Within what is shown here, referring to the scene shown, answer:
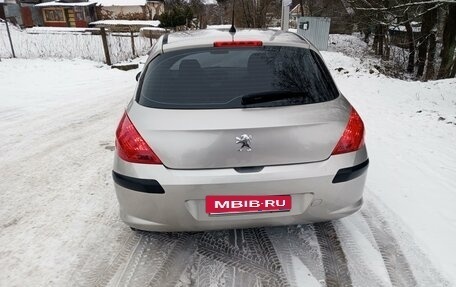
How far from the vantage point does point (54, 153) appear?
→ 493cm

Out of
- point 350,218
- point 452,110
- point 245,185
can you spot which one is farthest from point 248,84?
point 452,110

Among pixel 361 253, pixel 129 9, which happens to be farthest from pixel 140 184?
pixel 129 9

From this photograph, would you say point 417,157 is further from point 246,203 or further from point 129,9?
point 129,9

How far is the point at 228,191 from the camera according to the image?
2.28 metres

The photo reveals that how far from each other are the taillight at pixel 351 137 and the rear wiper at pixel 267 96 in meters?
0.40

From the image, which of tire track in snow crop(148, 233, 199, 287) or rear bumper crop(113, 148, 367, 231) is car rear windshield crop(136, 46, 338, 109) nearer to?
rear bumper crop(113, 148, 367, 231)

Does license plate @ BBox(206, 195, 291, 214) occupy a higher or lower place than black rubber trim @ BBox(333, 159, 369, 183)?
lower

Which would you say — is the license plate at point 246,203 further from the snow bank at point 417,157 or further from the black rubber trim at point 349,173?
the snow bank at point 417,157

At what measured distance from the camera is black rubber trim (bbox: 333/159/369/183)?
2.38 meters

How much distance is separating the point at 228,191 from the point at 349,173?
86 centimetres

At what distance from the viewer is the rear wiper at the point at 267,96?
2465 millimetres

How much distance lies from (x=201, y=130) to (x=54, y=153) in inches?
139

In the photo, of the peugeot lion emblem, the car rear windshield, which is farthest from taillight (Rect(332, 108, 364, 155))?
the peugeot lion emblem

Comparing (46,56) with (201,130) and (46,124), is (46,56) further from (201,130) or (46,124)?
(201,130)
